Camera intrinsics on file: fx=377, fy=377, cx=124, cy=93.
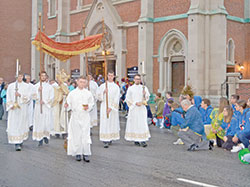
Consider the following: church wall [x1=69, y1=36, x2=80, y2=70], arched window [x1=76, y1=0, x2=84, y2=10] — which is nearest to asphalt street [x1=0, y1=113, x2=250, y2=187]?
church wall [x1=69, y1=36, x2=80, y2=70]

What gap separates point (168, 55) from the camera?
23.8 meters

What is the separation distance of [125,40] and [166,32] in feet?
11.8

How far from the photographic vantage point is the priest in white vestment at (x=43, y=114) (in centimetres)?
1043

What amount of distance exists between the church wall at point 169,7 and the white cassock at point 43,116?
540 inches

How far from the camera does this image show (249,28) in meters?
24.4

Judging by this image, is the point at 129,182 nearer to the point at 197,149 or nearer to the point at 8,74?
the point at 197,149

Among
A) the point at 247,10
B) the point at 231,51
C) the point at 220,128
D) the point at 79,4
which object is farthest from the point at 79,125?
the point at 79,4

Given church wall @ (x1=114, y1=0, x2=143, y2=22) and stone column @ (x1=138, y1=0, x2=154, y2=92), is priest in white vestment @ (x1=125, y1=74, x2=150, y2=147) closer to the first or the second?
stone column @ (x1=138, y1=0, x2=154, y2=92)

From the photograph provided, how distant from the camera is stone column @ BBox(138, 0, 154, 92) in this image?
24.1 meters

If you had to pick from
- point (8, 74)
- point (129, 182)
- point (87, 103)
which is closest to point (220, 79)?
point (87, 103)

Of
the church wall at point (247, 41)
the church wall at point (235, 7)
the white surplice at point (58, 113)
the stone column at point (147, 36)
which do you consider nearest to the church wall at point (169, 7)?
the stone column at point (147, 36)

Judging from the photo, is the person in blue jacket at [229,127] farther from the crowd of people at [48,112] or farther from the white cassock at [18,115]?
the white cassock at [18,115]

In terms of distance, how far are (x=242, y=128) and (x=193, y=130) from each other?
1.21 m

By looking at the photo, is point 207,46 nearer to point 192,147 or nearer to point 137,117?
point 137,117
